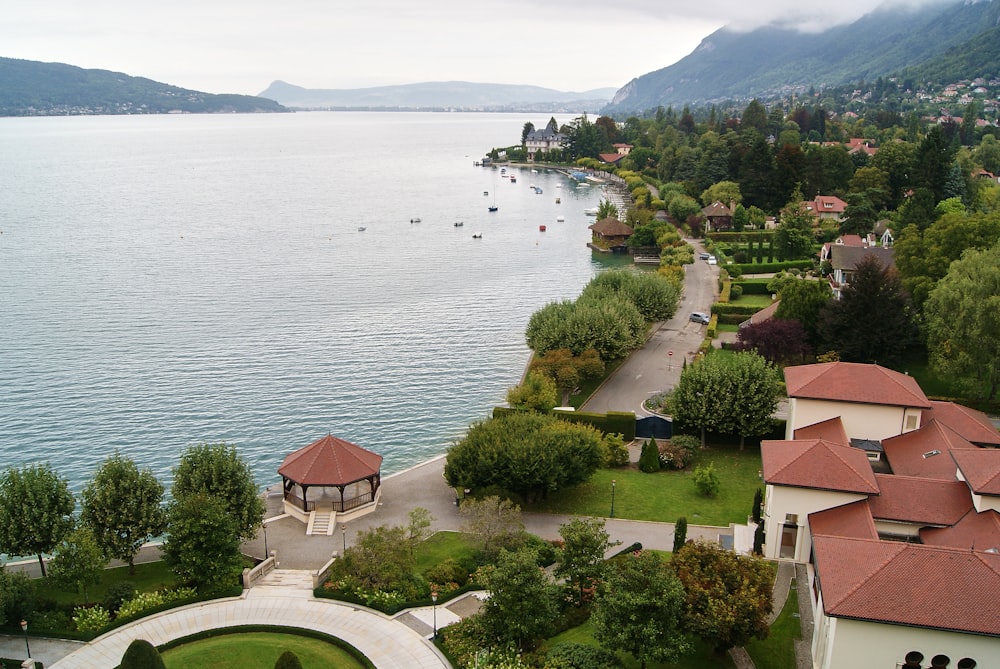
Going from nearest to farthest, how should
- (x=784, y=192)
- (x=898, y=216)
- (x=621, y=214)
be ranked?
1. (x=898, y=216)
2. (x=784, y=192)
3. (x=621, y=214)

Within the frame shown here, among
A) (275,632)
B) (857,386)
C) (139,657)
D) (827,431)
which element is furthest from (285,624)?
(857,386)

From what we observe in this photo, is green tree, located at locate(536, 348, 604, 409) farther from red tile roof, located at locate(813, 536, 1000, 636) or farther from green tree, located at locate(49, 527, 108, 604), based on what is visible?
green tree, located at locate(49, 527, 108, 604)

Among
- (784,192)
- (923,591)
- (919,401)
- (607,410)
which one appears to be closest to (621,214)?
(784,192)

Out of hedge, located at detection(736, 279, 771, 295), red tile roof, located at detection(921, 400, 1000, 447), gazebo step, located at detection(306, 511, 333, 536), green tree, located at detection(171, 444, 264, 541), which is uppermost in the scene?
red tile roof, located at detection(921, 400, 1000, 447)

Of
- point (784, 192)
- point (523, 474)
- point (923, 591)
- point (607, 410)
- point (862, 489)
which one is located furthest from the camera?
point (784, 192)

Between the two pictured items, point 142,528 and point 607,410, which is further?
point 607,410

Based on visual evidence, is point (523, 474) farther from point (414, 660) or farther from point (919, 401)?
point (919, 401)

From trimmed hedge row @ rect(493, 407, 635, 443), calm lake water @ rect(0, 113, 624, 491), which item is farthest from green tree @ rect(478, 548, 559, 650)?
calm lake water @ rect(0, 113, 624, 491)
